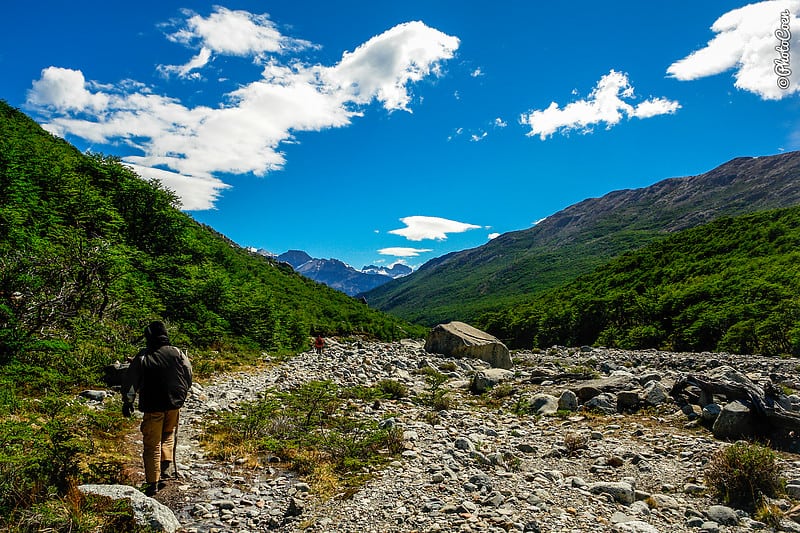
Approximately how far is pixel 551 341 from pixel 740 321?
76.4ft

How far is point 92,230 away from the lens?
20984mm

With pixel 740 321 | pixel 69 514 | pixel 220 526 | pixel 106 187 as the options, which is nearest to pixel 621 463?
pixel 220 526

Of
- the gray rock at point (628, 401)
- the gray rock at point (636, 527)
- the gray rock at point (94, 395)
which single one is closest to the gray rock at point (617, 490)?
the gray rock at point (636, 527)

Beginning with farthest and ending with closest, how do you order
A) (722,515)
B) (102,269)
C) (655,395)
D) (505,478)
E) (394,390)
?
1. (394,390)
2. (102,269)
3. (655,395)
4. (505,478)
5. (722,515)

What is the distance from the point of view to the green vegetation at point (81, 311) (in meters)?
6.54

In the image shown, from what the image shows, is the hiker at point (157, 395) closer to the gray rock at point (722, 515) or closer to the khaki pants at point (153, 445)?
the khaki pants at point (153, 445)

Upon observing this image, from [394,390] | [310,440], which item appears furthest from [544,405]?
[310,440]

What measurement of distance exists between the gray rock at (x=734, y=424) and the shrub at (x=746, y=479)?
10.5ft

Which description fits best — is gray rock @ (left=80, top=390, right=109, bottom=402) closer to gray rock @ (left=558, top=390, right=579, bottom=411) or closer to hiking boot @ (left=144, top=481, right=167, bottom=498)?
hiking boot @ (left=144, top=481, right=167, bottom=498)

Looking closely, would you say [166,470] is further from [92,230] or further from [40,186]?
[40,186]

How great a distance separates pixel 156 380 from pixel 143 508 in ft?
7.35

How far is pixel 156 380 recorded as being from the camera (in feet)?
25.0

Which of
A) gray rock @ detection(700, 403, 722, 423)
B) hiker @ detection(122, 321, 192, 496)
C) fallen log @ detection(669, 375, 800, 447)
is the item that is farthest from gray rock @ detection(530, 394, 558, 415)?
hiker @ detection(122, 321, 192, 496)

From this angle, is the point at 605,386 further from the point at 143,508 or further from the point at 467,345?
the point at 467,345
